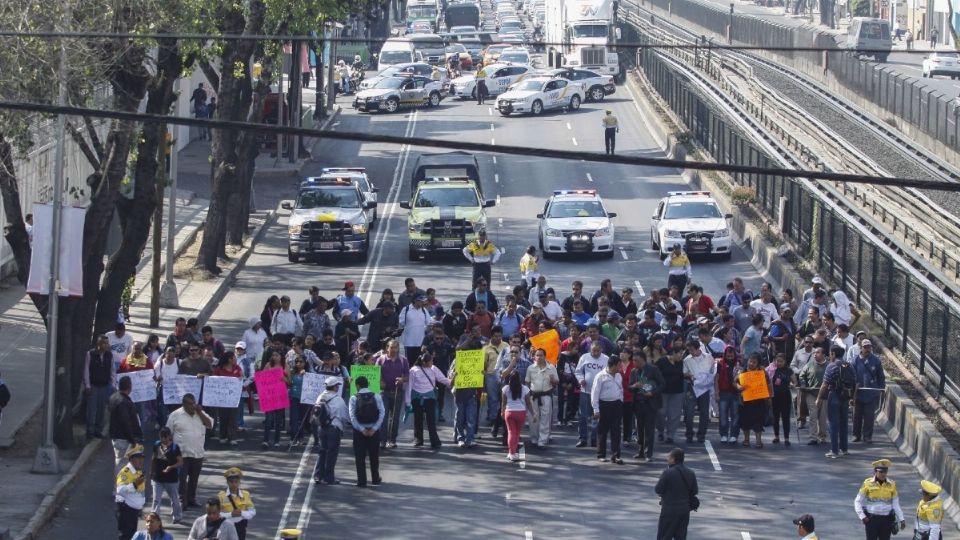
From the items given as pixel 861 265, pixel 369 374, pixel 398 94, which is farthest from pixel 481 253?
pixel 398 94

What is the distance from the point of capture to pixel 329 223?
38.7 metres

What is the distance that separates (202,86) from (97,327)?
35.7m

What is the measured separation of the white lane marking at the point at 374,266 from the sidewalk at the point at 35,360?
2.84 meters

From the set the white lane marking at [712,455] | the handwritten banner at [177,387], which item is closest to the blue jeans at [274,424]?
the handwritten banner at [177,387]

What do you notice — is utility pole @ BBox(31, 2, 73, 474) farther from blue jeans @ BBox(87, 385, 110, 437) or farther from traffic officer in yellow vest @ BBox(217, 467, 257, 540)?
traffic officer in yellow vest @ BBox(217, 467, 257, 540)

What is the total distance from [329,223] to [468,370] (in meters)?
15.4

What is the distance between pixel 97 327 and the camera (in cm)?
2569

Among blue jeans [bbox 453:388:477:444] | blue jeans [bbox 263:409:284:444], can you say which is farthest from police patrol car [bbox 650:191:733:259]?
blue jeans [bbox 263:409:284:444]

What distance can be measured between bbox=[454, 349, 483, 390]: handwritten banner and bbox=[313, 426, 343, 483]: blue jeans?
2.27 m

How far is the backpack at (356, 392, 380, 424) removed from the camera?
21.9 m

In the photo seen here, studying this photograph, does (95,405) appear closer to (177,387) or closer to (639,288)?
(177,387)

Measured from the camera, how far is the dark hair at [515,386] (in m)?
23.3

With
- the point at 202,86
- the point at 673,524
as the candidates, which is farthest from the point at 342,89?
the point at 673,524

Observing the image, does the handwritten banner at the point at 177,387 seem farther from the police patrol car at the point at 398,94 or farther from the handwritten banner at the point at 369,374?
the police patrol car at the point at 398,94
